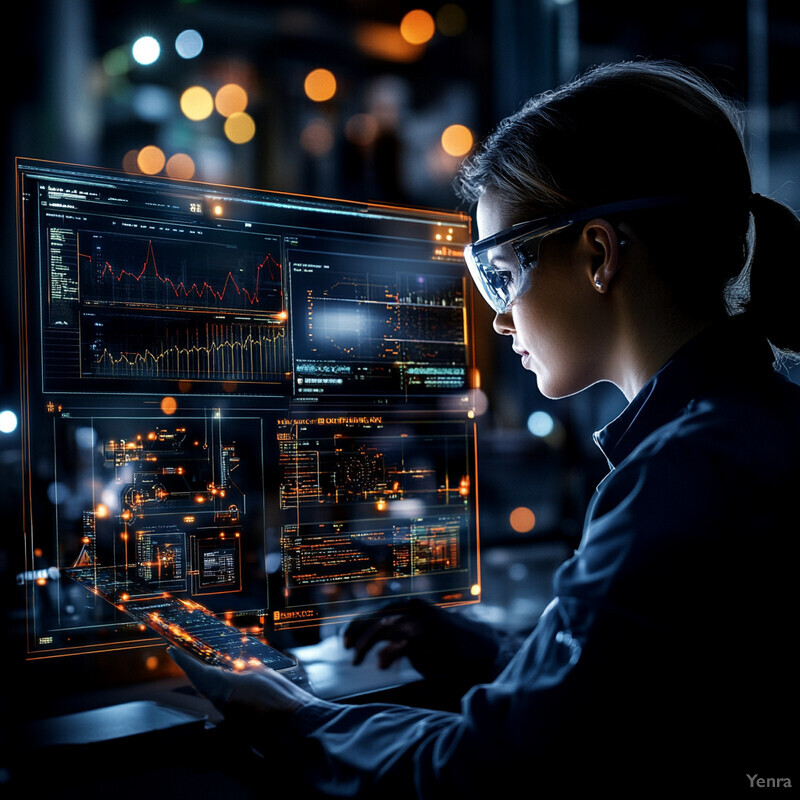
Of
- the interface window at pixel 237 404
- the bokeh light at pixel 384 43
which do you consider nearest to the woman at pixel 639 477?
the interface window at pixel 237 404

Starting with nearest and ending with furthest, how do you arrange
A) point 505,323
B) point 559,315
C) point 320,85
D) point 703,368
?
point 703,368
point 559,315
point 505,323
point 320,85

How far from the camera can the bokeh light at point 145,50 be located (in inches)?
40.5

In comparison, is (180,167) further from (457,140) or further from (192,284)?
(457,140)

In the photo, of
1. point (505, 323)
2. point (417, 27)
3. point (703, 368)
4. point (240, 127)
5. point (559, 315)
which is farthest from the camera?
point (417, 27)

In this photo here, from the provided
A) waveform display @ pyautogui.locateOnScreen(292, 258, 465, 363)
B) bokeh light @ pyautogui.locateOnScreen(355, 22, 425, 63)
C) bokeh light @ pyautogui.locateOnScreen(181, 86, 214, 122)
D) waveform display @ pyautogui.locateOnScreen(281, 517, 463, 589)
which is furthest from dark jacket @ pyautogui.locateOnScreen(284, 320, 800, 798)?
bokeh light @ pyautogui.locateOnScreen(355, 22, 425, 63)

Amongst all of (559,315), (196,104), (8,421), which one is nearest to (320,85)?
(196,104)

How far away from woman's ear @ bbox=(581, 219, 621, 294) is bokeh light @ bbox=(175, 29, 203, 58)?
69 centimetres

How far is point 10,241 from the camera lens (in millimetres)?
893

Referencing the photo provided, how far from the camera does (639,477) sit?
62 centimetres

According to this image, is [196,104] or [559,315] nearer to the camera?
[559,315]

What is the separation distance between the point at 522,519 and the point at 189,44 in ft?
3.39

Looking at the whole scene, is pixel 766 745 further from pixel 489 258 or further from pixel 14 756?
pixel 14 756

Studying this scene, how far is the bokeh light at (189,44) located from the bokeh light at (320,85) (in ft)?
0.60

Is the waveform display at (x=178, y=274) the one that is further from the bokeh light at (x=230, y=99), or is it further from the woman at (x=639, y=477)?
the woman at (x=639, y=477)
